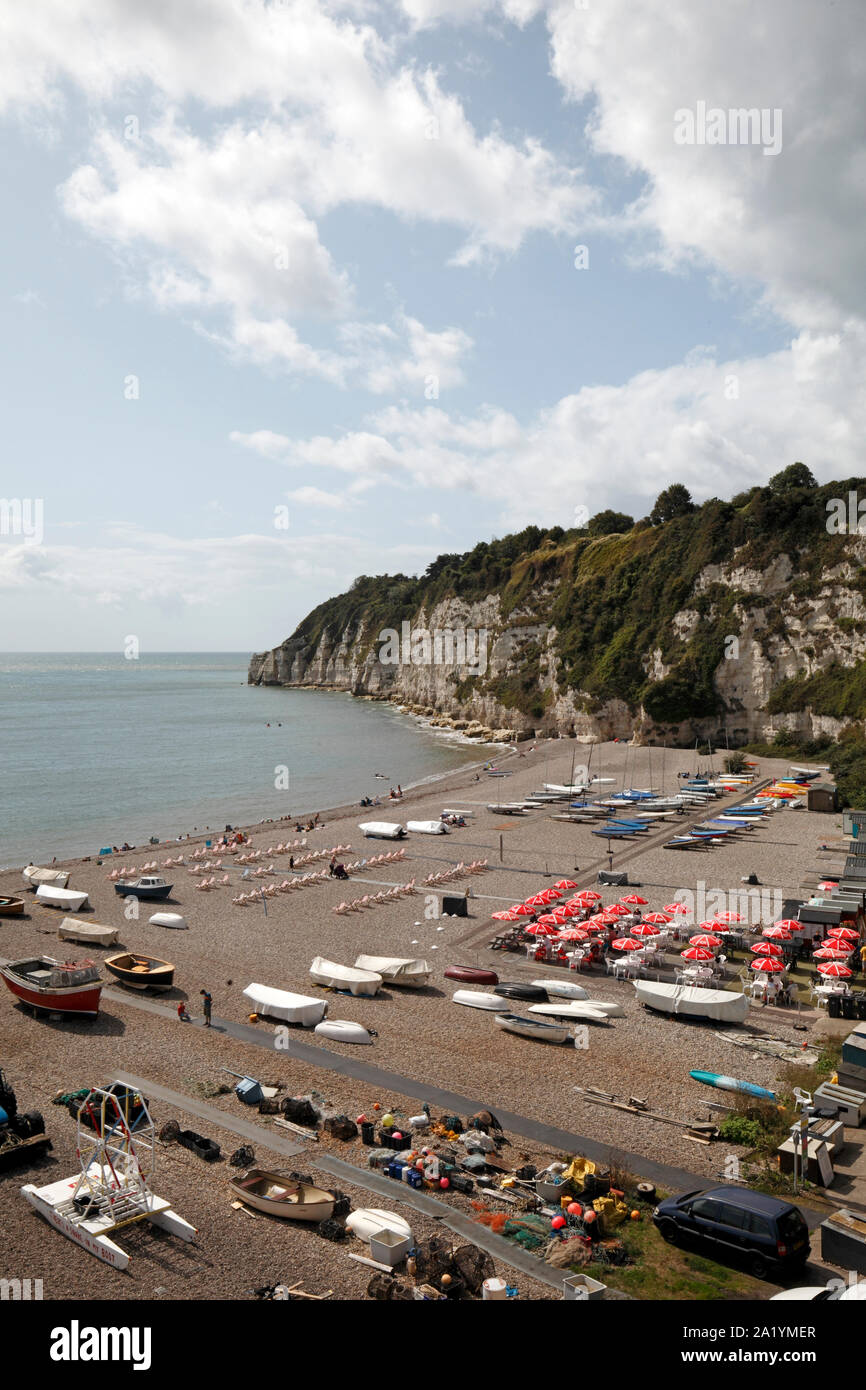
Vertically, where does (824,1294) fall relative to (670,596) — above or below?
below

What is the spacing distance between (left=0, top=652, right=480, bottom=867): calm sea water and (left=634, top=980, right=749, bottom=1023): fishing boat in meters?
33.3

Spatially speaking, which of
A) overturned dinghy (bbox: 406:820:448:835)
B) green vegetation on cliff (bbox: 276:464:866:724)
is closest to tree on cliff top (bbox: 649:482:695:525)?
green vegetation on cliff (bbox: 276:464:866:724)

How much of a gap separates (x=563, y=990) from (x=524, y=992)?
1132mm

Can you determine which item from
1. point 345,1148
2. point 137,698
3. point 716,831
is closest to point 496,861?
point 716,831

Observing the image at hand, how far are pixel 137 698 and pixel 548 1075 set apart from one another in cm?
15131

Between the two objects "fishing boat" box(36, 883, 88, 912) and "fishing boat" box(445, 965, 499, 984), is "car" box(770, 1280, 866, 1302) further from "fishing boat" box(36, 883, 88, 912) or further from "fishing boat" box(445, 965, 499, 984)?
"fishing boat" box(36, 883, 88, 912)

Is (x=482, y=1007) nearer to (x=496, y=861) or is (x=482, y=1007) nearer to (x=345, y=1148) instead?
(x=345, y=1148)

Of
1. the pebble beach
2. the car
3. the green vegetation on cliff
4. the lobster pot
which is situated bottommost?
the pebble beach

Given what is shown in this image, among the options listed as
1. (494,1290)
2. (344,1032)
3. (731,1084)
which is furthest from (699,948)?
(494,1290)

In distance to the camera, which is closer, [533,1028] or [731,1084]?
[731,1084]

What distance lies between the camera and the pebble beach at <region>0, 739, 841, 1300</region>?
502 inches

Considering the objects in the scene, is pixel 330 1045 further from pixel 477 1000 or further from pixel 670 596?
pixel 670 596

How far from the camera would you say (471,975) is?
82.4 feet

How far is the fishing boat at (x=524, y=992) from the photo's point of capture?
23.4 metres
